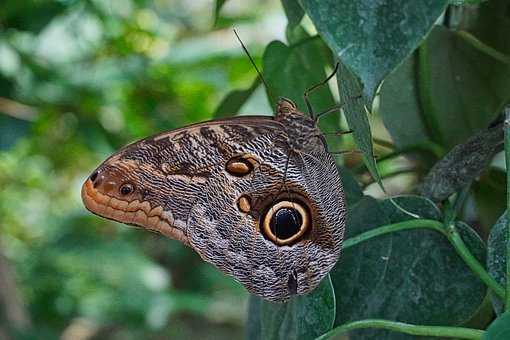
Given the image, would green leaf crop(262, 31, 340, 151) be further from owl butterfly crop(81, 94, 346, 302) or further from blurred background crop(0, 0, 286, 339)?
blurred background crop(0, 0, 286, 339)

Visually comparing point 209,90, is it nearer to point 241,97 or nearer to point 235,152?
point 241,97

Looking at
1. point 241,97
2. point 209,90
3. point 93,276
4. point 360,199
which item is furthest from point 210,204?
point 93,276

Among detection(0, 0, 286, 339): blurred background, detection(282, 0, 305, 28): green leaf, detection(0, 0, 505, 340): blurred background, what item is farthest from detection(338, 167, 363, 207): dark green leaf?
detection(0, 0, 286, 339): blurred background

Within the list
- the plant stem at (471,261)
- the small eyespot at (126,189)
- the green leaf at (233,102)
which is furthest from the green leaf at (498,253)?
A: the green leaf at (233,102)

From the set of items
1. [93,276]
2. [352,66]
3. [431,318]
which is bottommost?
[93,276]

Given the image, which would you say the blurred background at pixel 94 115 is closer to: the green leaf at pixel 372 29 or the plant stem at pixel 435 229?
the plant stem at pixel 435 229
